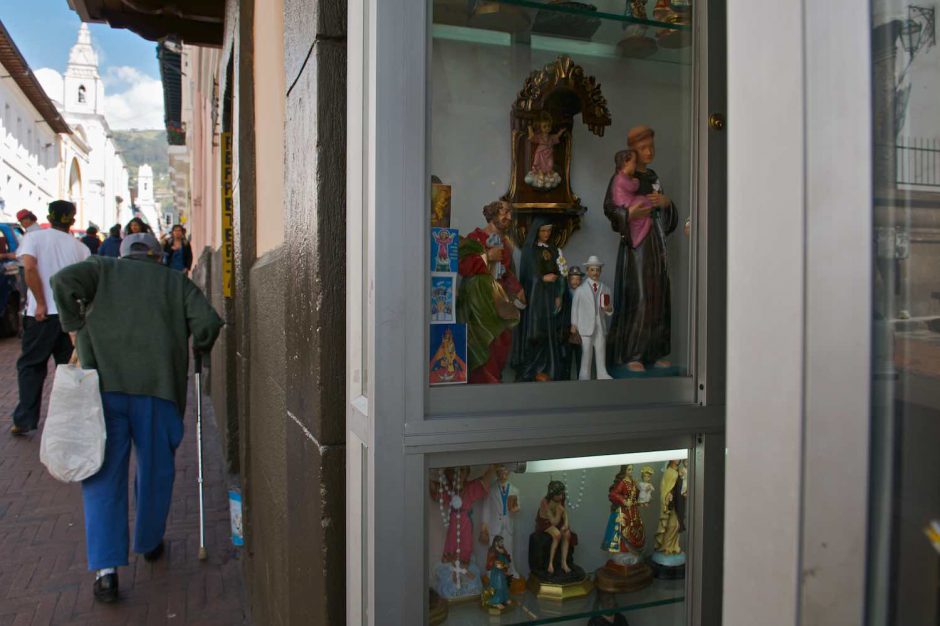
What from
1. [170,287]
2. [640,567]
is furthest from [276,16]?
[640,567]

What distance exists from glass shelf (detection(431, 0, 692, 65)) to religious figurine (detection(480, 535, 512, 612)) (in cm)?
130

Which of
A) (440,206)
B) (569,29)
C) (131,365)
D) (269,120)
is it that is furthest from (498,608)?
(131,365)

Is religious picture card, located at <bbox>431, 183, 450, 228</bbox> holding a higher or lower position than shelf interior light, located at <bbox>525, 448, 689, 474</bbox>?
higher

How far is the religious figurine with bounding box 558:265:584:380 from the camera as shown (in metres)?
2.07

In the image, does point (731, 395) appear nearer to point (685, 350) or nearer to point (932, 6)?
point (932, 6)

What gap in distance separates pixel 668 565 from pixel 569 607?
281mm

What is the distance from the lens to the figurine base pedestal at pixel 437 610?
74.3 inches

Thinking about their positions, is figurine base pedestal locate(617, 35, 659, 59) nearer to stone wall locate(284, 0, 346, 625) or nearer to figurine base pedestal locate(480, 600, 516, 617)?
stone wall locate(284, 0, 346, 625)

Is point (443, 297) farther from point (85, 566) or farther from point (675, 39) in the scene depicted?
point (85, 566)

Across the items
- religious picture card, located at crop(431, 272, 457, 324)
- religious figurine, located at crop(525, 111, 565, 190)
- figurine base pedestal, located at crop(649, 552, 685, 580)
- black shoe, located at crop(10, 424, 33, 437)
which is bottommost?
black shoe, located at crop(10, 424, 33, 437)

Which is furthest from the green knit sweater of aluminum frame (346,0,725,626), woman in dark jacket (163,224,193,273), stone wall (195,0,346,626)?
woman in dark jacket (163,224,193,273)

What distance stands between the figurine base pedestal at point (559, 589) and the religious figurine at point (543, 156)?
41.3 inches

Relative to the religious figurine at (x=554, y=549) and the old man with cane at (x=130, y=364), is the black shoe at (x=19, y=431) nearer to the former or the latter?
the old man with cane at (x=130, y=364)

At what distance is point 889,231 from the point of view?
1.83 feet
